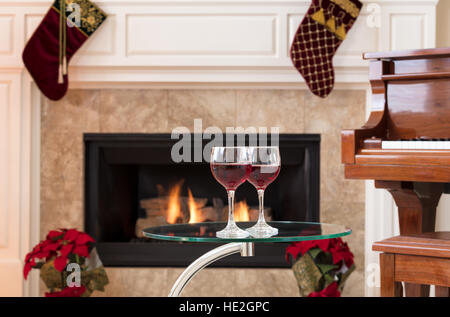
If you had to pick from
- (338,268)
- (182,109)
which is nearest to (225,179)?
(338,268)

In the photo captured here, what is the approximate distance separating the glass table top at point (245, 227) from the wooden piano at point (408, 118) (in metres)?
0.80

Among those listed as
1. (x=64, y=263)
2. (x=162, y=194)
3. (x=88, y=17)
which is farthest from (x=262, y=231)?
(x=162, y=194)

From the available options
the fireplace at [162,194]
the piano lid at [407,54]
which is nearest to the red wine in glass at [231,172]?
the piano lid at [407,54]

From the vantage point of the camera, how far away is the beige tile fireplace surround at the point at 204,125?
302cm

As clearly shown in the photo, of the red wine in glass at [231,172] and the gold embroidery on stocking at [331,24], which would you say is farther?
the gold embroidery on stocking at [331,24]

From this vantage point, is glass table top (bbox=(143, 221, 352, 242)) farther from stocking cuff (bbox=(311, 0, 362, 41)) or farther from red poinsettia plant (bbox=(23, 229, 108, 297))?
Answer: stocking cuff (bbox=(311, 0, 362, 41))

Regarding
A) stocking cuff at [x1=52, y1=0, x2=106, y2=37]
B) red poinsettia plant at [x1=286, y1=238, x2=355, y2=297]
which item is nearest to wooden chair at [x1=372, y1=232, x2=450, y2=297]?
red poinsettia plant at [x1=286, y1=238, x2=355, y2=297]

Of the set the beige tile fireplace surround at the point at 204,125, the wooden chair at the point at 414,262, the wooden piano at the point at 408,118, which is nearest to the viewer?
the wooden chair at the point at 414,262

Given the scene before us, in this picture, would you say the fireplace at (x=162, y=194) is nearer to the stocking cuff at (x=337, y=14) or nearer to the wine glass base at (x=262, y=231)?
the stocking cuff at (x=337, y=14)

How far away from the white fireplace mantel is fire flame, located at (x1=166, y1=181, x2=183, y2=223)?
0.59 metres

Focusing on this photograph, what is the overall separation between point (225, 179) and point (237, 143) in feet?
6.03

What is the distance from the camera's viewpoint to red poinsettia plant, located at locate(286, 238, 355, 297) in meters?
2.69

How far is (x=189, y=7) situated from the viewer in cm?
294
